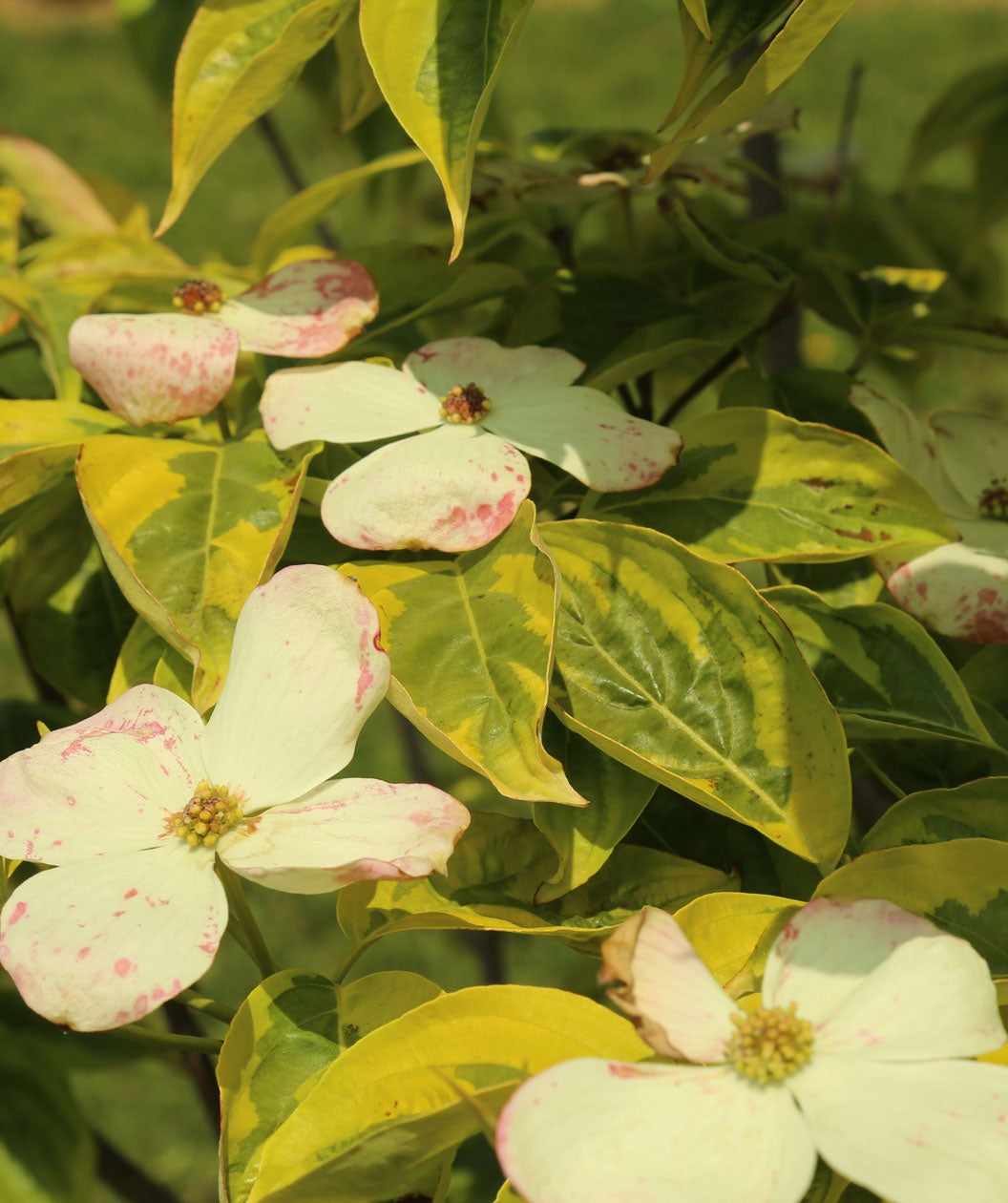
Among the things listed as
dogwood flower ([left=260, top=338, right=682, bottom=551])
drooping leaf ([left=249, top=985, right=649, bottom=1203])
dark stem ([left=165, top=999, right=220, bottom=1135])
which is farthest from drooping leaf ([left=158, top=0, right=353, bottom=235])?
dark stem ([left=165, top=999, right=220, bottom=1135])

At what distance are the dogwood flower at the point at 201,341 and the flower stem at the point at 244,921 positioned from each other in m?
0.27

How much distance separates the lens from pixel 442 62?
66cm

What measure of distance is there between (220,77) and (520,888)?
47cm

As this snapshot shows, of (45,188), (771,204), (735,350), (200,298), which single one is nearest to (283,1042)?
(200,298)

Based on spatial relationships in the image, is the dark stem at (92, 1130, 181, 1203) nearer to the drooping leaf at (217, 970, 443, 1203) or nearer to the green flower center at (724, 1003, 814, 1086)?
the drooping leaf at (217, 970, 443, 1203)

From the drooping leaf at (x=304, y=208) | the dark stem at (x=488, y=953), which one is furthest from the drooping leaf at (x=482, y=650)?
the dark stem at (x=488, y=953)

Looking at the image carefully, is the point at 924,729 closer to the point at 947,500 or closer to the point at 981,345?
the point at 947,500

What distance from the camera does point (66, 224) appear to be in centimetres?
116

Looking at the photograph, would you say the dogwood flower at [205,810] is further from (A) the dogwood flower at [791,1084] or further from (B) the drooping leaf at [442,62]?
(B) the drooping leaf at [442,62]

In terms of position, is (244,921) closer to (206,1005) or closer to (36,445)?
(206,1005)

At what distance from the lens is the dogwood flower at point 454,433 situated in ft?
2.24

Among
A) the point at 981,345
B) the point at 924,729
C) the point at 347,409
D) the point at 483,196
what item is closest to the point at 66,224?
the point at 483,196

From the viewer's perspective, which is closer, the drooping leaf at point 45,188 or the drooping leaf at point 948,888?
the drooping leaf at point 948,888

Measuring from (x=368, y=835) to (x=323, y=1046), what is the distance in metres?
0.11
